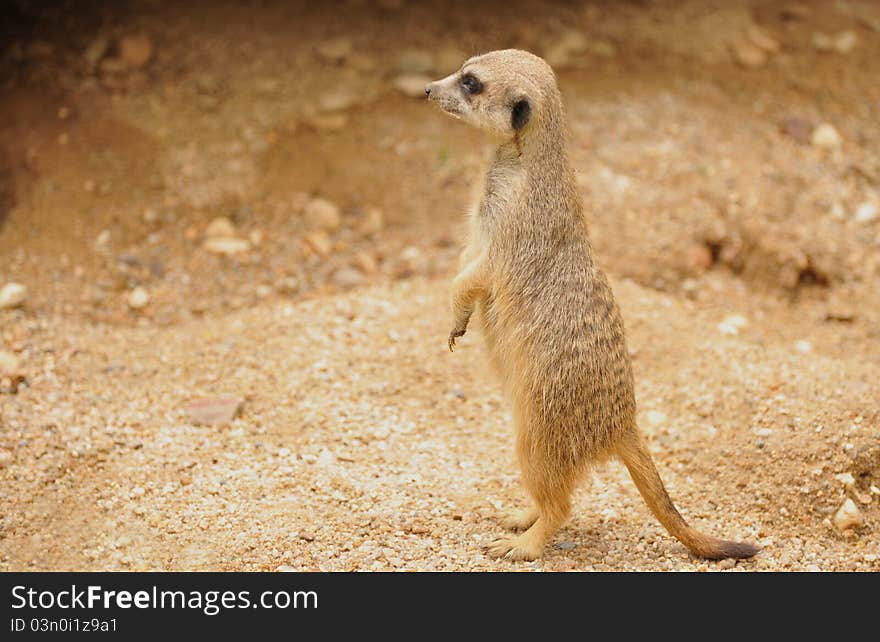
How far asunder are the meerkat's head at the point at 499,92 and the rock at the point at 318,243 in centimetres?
177

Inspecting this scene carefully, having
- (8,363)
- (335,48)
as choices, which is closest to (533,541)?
(8,363)

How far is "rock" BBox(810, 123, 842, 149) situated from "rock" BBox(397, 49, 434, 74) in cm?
195

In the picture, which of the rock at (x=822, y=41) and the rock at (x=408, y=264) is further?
the rock at (x=822, y=41)

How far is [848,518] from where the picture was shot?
2924mm

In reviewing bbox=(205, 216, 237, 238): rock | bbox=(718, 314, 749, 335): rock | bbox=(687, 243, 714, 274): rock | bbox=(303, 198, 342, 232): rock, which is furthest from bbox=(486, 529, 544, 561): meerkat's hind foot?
bbox=(205, 216, 237, 238): rock

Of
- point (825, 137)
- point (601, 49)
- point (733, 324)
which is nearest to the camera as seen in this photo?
point (733, 324)

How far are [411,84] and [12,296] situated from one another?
208 cm

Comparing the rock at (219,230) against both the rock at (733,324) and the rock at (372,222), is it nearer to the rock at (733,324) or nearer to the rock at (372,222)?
the rock at (372,222)

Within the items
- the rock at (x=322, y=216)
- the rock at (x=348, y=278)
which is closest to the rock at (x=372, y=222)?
the rock at (x=322, y=216)

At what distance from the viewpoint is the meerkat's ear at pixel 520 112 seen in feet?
8.46

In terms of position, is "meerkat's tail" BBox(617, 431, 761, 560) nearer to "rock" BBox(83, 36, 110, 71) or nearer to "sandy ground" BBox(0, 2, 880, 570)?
"sandy ground" BBox(0, 2, 880, 570)

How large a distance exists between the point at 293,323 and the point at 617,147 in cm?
188

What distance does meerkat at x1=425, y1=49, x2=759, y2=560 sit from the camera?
261cm

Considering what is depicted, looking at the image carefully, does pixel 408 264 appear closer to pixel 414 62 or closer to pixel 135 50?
pixel 414 62
